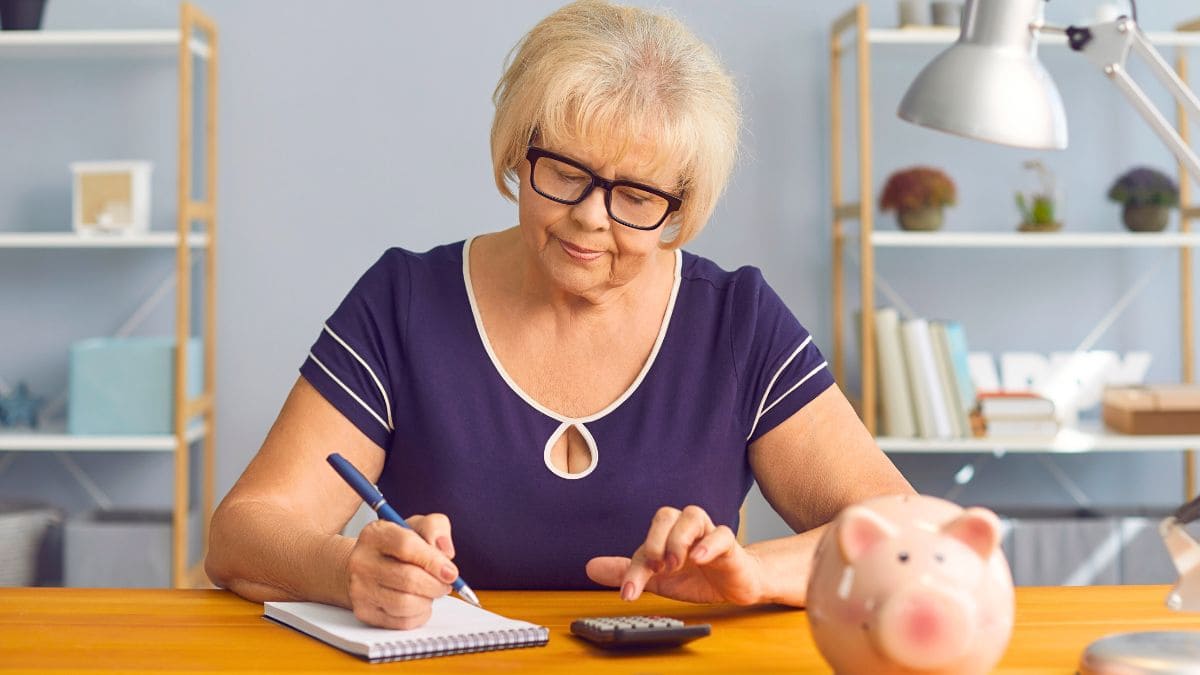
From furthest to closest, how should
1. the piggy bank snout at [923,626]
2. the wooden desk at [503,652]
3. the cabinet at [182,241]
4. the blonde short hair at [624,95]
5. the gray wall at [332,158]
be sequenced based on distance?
the gray wall at [332,158], the cabinet at [182,241], the blonde short hair at [624,95], the wooden desk at [503,652], the piggy bank snout at [923,626]

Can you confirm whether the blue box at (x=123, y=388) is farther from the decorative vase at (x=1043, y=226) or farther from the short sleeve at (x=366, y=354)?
the decorative vase at (x=1043, y=226)

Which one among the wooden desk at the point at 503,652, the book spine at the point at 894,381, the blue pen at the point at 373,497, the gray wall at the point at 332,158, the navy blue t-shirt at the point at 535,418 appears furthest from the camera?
the gray wall at the point at 332,158

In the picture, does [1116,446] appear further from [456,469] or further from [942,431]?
[456,469]

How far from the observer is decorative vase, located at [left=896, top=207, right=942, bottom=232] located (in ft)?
9.97

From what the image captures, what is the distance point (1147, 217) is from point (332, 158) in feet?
6.27

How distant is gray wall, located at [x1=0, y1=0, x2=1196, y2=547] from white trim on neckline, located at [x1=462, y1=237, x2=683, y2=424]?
160 cm

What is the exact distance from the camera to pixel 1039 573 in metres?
3.03

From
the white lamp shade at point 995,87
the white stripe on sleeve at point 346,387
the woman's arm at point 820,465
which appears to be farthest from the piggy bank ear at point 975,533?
the white stripe on sleeve at point 346,387

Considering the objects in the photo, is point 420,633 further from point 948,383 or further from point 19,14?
point 19,14

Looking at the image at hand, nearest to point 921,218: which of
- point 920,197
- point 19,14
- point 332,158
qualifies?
point 920,197

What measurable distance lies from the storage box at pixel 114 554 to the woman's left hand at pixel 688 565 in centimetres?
207

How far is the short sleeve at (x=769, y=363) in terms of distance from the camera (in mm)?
1534

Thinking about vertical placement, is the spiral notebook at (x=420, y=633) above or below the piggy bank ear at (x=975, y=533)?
below

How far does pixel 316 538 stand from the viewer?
3.99ft
